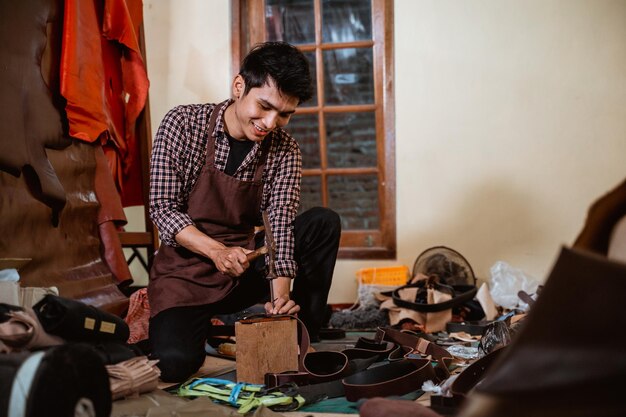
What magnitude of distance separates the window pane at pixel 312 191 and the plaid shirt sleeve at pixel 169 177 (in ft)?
6.75

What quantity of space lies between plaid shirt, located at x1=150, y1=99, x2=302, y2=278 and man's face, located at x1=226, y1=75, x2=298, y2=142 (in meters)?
0.11

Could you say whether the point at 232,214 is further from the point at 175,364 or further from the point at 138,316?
the point at 138,316

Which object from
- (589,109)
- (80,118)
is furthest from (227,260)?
(589,109)

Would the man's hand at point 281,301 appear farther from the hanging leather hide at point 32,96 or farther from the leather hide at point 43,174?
the hanging leather hide at point 32,96

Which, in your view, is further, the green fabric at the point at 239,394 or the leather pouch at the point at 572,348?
the green fabric at the point at 239,394

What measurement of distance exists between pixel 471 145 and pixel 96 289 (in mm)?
2626

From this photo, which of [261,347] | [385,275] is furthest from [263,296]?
[385,275]

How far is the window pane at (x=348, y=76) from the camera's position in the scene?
458 cm

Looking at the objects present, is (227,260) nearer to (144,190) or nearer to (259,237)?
(259,237)

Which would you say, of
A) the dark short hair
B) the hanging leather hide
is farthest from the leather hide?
the dark short hair

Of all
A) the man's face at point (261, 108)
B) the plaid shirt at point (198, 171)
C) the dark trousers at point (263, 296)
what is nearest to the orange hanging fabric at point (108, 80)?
the plaid shirt at point (198, 171)

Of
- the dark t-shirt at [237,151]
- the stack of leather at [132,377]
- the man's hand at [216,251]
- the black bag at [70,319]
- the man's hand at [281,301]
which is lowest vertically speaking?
the stack of leather at [132,377]

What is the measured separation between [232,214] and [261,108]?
18.9 inches

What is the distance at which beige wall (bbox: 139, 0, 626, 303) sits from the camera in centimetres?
429
